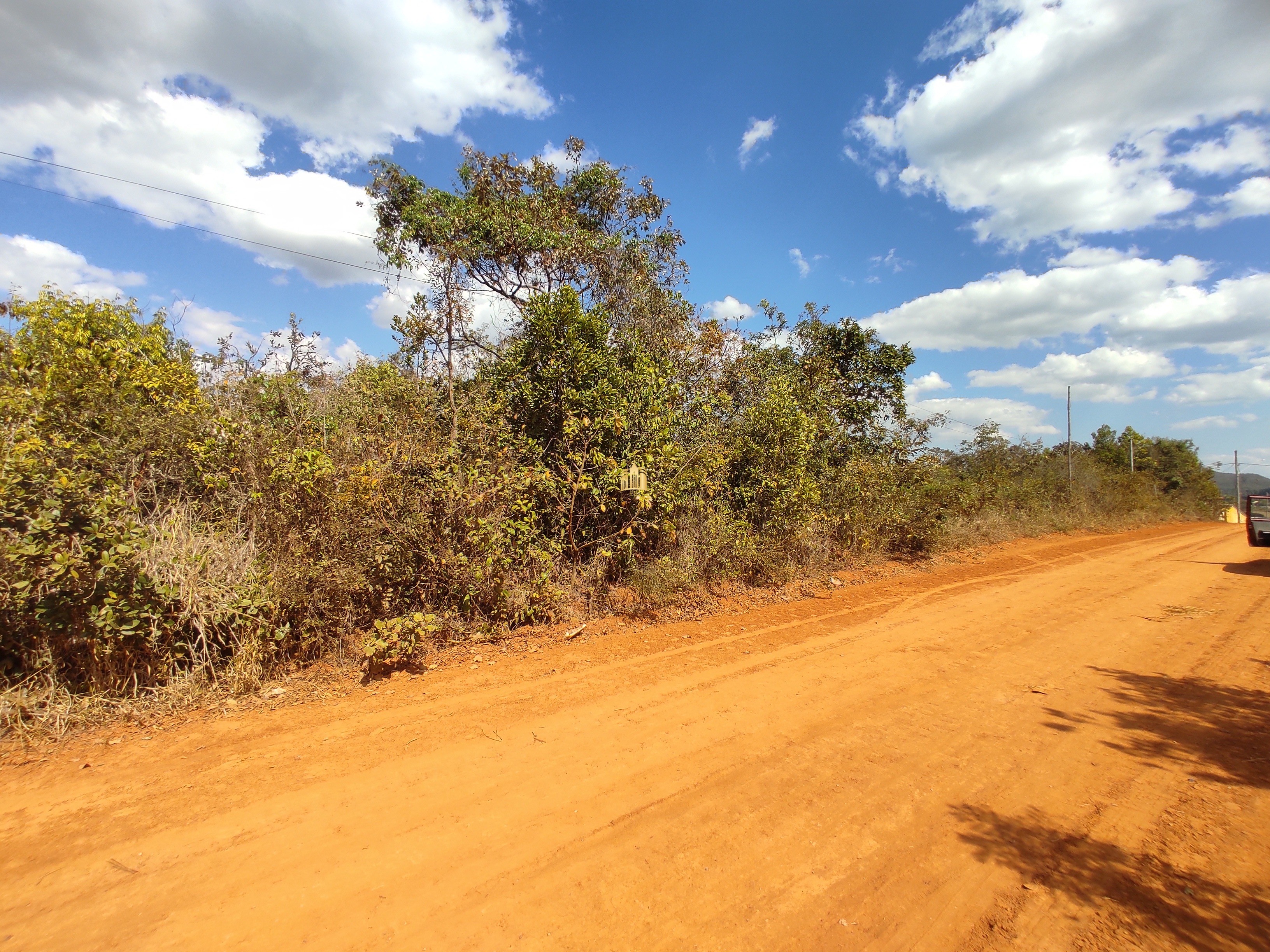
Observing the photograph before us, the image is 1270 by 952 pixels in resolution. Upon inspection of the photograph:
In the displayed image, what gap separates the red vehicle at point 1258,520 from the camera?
1461 centimetres

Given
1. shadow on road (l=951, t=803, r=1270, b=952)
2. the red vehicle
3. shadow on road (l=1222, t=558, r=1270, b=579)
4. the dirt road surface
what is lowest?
shadow on road (l=951, t=803, r=1270, b=952)

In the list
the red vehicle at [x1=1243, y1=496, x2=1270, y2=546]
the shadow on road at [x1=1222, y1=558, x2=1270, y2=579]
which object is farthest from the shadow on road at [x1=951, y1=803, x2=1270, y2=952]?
the red vehicle at [x1=1243, y1=496, x2=1270, y2=546]

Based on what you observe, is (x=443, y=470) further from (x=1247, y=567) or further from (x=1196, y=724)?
(x=1247, y=567)

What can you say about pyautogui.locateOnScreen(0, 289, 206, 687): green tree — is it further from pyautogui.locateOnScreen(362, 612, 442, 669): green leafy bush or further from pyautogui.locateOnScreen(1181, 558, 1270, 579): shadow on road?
pyautogui.locateOnScreen(1181, 558, 1270, 579): shadow on road

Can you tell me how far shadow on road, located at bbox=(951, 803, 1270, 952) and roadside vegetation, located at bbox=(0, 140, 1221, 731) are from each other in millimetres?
4780

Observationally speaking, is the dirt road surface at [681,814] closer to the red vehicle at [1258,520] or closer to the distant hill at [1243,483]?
the red vehicle at [1258,520]

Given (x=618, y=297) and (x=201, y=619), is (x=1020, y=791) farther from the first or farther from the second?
(x=618, y=297)

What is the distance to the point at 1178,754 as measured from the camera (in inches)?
156

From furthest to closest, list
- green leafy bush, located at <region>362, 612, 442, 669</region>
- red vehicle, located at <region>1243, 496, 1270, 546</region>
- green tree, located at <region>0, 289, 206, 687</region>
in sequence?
red vehicle, located at <region>1243, 496, 1270, 546</region> → green leafy bush, located at <region>362, 612, 442, 669</region> → green tree, located at <region>0, 289, 206, 687</region>

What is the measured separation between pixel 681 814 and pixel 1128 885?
2.13m

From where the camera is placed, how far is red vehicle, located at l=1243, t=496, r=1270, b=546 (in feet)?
47.9

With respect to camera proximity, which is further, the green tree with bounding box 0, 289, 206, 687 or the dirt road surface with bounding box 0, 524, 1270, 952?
the green tree with bounding box 0, 289, 206, 687

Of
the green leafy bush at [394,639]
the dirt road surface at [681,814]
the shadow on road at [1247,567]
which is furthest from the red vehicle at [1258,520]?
the green leafy bush at [394,639]

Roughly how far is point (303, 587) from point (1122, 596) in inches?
433
